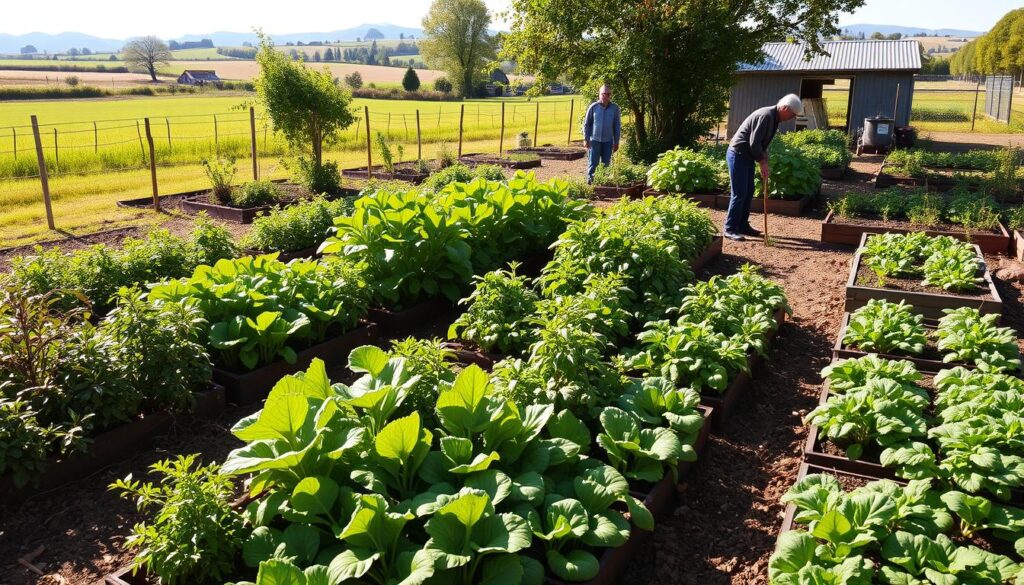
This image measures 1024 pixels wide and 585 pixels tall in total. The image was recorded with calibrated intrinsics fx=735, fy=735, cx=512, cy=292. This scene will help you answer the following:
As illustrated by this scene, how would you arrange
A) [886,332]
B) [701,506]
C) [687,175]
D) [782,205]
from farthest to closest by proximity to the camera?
[687,175]
[782,205]
[886,332]
[701,506]

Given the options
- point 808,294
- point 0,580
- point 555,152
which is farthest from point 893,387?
point 555,152

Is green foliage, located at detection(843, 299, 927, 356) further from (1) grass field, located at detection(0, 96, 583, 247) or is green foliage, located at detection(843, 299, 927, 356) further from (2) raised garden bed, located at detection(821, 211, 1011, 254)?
(1) grass field, located at detection(0, 96, 583, 247)

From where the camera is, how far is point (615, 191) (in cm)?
1238

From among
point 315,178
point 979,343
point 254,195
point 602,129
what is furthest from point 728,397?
point 315,178

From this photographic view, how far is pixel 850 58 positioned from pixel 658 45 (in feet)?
45.1

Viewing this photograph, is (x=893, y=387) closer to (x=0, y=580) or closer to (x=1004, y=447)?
(x=1004, y=447)

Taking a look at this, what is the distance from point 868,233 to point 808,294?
2379 mm

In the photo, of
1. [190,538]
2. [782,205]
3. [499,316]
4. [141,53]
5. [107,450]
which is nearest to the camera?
[190,538]

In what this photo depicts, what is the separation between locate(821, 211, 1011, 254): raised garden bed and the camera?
8.84 m

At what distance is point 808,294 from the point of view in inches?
295

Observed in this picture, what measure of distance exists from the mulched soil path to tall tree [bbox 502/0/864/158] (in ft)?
38.2

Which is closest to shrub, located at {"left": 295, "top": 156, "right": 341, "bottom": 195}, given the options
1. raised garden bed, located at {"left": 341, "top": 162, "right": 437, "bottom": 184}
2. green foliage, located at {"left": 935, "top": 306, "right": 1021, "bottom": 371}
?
raised garden bed, located at {"left": 341, "top": 162, "right": 437, "bottom": 184}

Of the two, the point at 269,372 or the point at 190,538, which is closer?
the point at 190,538

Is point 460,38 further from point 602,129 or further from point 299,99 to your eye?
point 602,129
